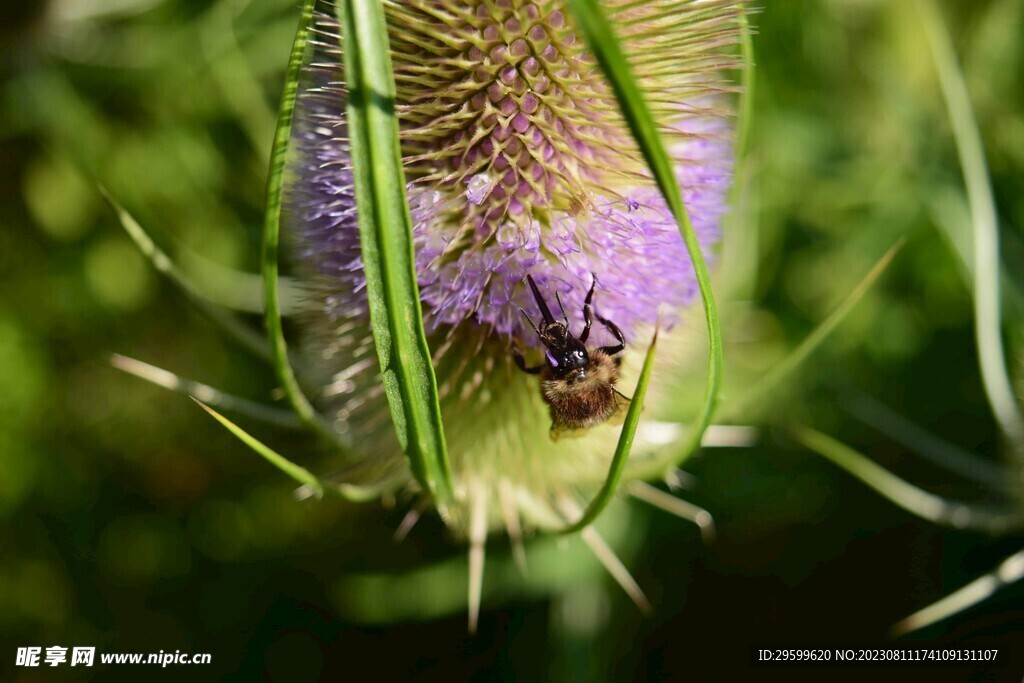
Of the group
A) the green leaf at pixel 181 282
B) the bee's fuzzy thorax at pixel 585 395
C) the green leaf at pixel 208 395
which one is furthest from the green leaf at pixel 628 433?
the green leaf at pixel 181 282

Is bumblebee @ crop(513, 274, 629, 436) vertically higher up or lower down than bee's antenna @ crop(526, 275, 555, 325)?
lower down

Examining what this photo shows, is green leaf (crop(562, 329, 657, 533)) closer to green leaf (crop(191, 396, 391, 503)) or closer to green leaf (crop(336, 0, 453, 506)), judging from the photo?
green leaf (crop(336, 0, 453, 506))

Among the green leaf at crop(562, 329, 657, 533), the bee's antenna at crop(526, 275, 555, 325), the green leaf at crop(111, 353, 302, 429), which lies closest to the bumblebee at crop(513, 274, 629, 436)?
the bee's antenna at crop(526, 275, 555, 325)

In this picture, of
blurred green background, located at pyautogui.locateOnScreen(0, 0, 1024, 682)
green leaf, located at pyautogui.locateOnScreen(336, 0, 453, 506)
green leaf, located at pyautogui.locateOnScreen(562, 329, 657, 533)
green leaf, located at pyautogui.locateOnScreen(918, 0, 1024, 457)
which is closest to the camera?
green leaf, located at pyautogui.locateOnScreen(336, 0, 453, 506)

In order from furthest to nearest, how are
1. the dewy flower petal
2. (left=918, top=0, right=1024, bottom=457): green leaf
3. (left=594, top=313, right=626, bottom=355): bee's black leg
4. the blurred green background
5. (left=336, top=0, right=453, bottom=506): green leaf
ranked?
the blurred green background, (left=918, top=0, right=1024, bottom=457): green leaf, (left=594, top=313, right=626, bottom=355): bee's black leg, the dewy flower petal, (left=336, top=0, right=453, bottom=506): green leaf

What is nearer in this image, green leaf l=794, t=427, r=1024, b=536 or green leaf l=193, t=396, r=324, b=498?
green leaf l=193, t=396, r=324, b=498

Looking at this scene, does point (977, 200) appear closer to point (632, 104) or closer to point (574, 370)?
point (574, 370)

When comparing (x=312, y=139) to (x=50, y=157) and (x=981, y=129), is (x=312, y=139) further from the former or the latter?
(x=981, y=129)

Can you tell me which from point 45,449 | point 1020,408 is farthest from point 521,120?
point 45,449
